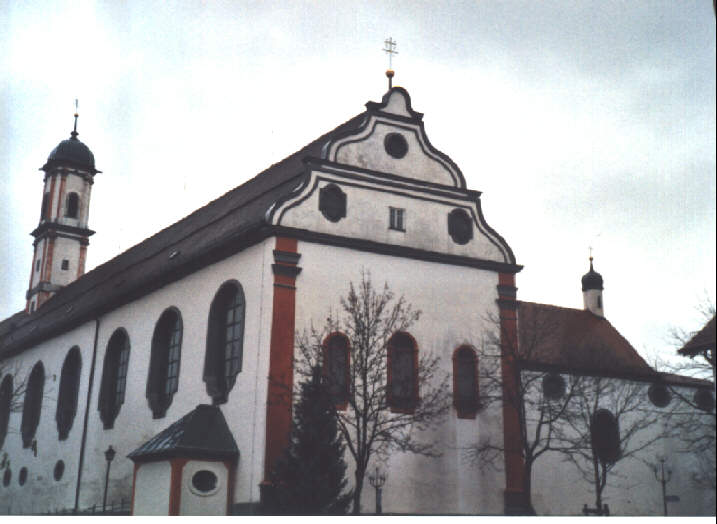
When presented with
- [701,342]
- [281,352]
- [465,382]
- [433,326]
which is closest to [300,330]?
[281,352]

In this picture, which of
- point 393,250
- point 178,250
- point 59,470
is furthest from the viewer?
point 59,470

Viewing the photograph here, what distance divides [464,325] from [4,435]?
19.8 m

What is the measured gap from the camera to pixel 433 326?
23.1m

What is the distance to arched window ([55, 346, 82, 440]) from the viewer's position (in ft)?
103

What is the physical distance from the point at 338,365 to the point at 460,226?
542cm

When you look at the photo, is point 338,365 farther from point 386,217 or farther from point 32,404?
point 32,404

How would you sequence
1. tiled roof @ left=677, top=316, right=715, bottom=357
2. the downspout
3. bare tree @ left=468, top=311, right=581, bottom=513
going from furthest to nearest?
the downspout, bare tree @ left=468, top=311, right=581, bottom=513, tiled roof @ left=677, top=316, right=715, bottom=357

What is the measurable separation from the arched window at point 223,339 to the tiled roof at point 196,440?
23.9 inches

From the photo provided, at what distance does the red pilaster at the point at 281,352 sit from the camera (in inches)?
800

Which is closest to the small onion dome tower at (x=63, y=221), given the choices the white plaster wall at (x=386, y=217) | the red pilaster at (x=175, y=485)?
the white plaster wall at (x=386, y=217)

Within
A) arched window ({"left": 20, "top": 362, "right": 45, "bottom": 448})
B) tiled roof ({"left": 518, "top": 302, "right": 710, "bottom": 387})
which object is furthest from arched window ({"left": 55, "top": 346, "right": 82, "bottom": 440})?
tiled roof ({"left": 518, "top": 302, "right": 710, "bottom": 387})

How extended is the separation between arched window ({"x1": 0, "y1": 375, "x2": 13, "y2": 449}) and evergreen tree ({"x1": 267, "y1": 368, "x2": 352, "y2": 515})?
1774 cm

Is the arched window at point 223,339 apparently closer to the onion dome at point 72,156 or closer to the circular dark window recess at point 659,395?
the circular dark window recess at point 659,395

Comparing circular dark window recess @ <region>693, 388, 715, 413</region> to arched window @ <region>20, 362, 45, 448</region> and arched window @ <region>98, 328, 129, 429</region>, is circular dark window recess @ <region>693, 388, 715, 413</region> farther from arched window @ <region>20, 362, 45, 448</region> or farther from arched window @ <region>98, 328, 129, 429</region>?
arched window @ <region>20, 362, 45, 448</region>
